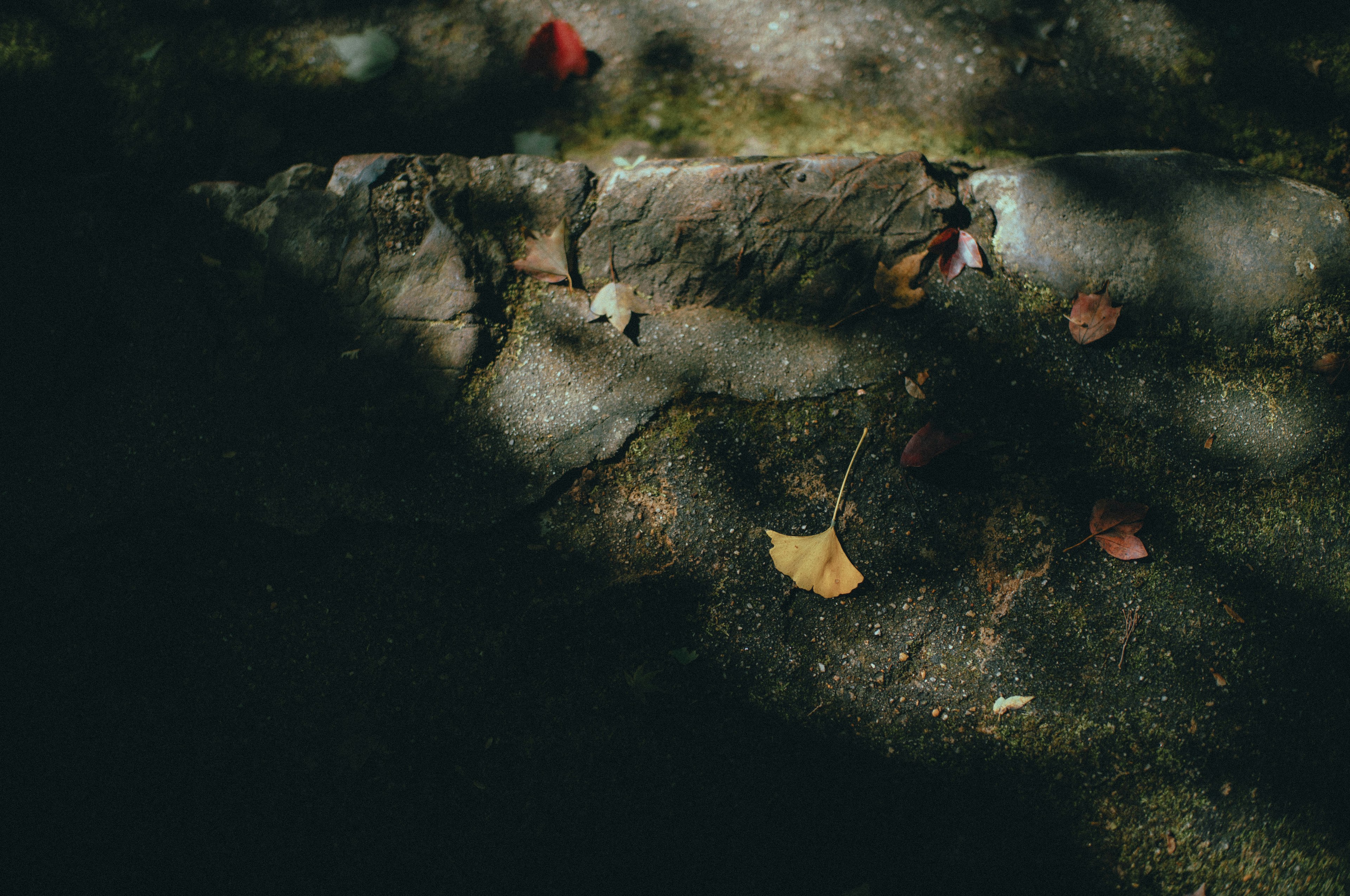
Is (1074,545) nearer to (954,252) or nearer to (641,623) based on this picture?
(954,252)

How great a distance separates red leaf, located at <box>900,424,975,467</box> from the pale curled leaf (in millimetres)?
228

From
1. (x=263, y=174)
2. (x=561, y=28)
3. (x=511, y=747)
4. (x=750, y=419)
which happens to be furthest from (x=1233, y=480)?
(x=263, y=174)

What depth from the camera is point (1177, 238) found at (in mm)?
1515

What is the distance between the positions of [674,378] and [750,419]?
19cm

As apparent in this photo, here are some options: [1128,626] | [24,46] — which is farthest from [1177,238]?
[24,46]

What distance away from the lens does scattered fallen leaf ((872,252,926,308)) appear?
4.93ft

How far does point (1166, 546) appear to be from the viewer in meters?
1.38

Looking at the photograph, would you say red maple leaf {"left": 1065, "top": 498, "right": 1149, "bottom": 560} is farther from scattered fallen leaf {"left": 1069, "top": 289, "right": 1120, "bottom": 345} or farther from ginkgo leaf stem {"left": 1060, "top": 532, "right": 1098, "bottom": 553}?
scattered fallen leaf {"left": 1069, "top": 289, "right": 1120, "bottom": 345}

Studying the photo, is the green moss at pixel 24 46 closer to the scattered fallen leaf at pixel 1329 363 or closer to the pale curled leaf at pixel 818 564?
the scattered fallen leaf at pixel 1329 363

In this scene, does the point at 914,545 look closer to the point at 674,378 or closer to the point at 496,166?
the point at 674,378

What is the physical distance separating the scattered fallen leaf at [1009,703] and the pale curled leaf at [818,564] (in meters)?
0.34

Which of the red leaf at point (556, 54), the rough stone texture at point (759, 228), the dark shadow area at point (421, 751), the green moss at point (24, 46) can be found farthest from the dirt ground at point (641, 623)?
the red leaf at point (556, 54)

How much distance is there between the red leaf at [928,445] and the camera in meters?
1.39

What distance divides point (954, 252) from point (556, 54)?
3.98ft
